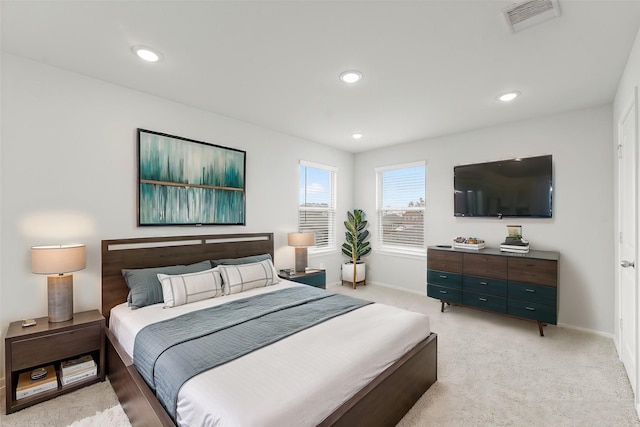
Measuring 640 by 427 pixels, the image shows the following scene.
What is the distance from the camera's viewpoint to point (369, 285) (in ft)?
17.9

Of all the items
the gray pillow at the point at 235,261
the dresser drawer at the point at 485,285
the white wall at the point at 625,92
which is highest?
the white wall at the point at 625,92

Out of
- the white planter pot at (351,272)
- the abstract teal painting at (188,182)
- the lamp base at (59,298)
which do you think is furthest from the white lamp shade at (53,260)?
the white planter pot at (351,272)

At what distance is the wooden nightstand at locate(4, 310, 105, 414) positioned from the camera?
2.03 m

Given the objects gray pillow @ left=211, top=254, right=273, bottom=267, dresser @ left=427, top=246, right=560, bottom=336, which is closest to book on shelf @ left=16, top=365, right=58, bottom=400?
gray pillow @ left=211, top=254, right=273, bottom=267

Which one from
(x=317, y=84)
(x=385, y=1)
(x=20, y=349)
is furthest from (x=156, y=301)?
(x=385, y=1)

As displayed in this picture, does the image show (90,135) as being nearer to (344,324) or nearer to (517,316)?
(344,324)

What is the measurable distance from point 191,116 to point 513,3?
3.12m

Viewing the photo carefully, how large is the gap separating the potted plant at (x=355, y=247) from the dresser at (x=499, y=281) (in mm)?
1465

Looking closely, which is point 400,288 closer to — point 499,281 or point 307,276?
point 499,281

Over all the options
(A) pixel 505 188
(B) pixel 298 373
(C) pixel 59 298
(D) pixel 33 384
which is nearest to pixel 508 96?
(A) pixel 505 188

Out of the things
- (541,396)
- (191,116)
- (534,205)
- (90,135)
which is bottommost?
(541,396)

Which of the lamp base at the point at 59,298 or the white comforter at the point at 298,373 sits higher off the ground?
the lamp base at the point at 59,298

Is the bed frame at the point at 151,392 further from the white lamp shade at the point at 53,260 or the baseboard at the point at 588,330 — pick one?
the baseboard at the point at 588,330

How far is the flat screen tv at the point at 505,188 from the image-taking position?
3.60 metres
